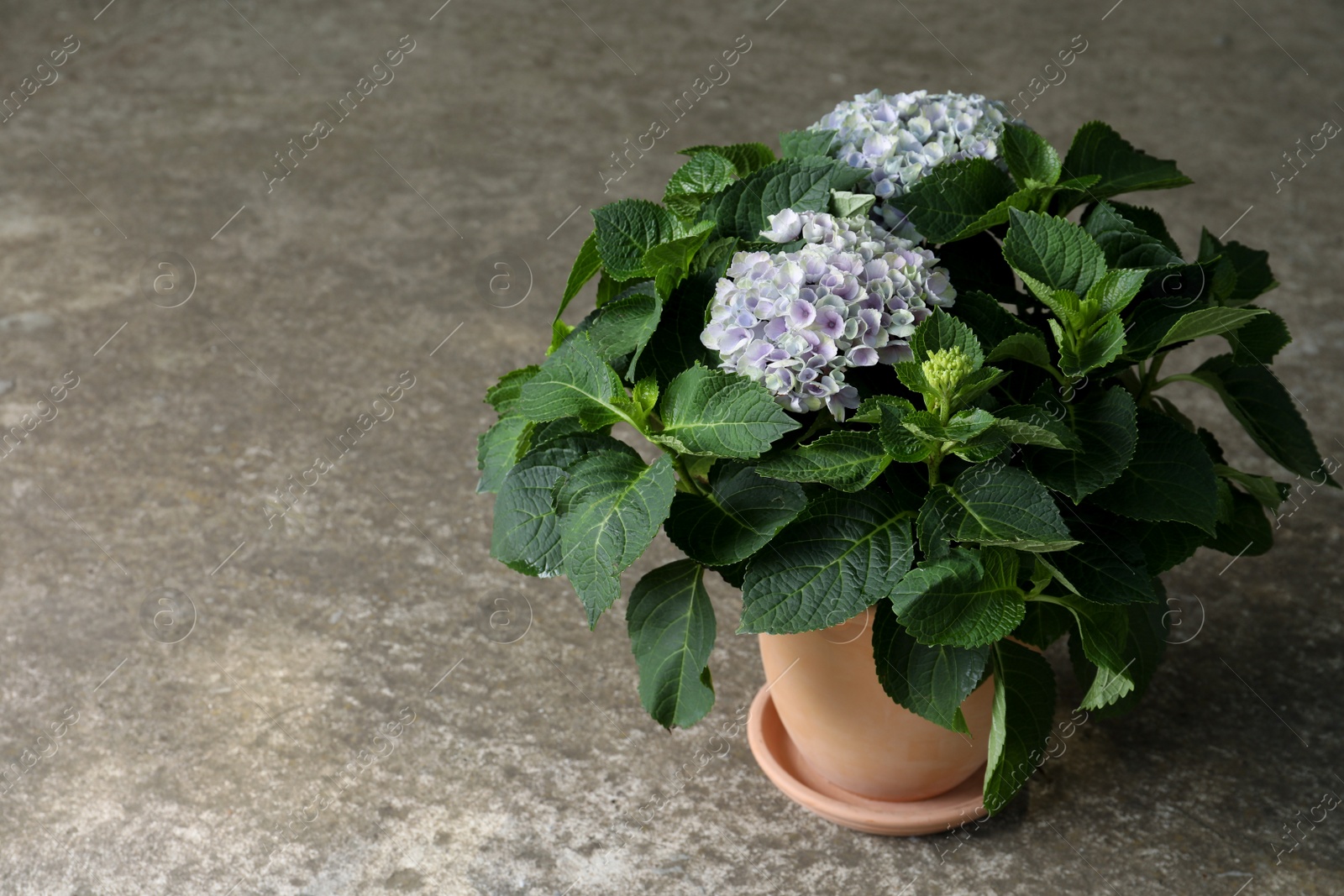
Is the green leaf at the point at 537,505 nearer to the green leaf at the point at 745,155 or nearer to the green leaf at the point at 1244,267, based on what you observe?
the green leaf at the point at 745,155

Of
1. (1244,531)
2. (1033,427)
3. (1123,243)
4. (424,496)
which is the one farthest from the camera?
(424,496)

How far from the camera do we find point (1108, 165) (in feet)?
4.04

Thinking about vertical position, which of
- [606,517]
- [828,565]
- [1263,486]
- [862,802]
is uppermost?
[606,517]

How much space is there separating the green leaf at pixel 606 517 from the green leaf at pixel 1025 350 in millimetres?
306

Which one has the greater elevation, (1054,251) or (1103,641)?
(1054,251)

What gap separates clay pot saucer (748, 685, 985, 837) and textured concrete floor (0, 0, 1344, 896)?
34 mm

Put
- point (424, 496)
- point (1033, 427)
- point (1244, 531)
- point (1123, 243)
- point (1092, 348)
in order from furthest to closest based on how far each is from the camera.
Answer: point (424, 496) → point (1244, 531) → point (1123, 243) → point (1092, 348) → point (1033, 427)

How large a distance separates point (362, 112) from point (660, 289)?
2.21 metres

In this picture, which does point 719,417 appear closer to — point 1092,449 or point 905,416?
point 905,416

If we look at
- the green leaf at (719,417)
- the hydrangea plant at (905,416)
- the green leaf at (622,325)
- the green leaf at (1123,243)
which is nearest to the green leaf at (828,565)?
the hydrangea plant at (905,416)

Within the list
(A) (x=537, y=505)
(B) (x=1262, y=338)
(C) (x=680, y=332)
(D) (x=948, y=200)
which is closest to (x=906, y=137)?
(D) (x=948, y=200)

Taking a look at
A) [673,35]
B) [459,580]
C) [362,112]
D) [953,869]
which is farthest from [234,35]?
[953,869]

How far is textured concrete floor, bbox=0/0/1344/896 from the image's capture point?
1399 millimetres

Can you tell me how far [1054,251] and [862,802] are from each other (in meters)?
0.65
